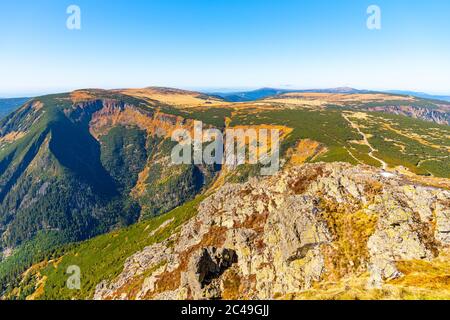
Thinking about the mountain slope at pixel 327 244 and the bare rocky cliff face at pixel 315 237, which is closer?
the mountain slope at pixel 327 244

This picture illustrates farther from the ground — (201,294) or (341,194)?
(341,194)

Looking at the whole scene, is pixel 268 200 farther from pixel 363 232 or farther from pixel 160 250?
pixel 160 250

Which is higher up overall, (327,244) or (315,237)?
(315,237)

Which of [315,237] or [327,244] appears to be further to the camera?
[315,237]

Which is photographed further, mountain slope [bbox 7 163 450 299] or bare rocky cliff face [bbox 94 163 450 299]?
bare rocky cliff face [bbox 94 163 450 299]

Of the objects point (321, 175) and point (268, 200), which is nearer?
point (321, 175)
